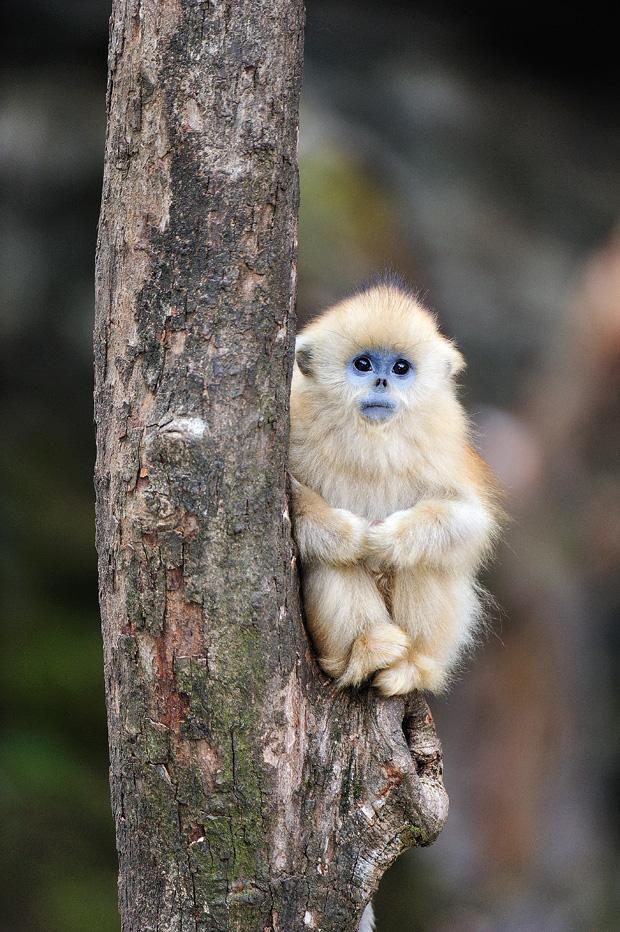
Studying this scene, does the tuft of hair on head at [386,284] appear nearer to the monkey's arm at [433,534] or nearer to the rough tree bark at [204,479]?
the monkey's arm at [433,534]

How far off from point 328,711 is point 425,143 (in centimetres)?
656

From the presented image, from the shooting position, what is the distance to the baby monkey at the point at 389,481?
302 cm

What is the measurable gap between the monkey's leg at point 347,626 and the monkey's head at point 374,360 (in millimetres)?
475

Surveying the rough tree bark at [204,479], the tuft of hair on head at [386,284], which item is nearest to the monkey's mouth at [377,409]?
the tuft of hair on head at [386,284]

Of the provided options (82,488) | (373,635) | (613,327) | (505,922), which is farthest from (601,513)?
(373,635)

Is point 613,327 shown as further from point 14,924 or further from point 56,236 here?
point 14,924

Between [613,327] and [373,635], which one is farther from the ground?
[613,327]

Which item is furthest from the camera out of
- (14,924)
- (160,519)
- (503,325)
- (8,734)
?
(503,325)

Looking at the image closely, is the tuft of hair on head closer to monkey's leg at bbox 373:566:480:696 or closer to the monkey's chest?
the monkey's chest

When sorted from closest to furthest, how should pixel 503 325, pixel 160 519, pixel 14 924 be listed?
pixel 160 519 → pixel 14 924 → pixel 503 325

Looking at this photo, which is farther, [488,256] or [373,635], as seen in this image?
[488,256]

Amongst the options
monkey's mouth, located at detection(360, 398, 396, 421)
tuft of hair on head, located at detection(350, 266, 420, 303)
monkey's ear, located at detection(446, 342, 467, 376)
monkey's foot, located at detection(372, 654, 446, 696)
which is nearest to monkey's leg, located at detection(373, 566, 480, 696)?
→ monkey's foot, located at detection(372, 654, 446, 696)

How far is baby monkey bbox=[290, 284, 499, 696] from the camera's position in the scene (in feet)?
9.91

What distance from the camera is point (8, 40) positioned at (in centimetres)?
740
